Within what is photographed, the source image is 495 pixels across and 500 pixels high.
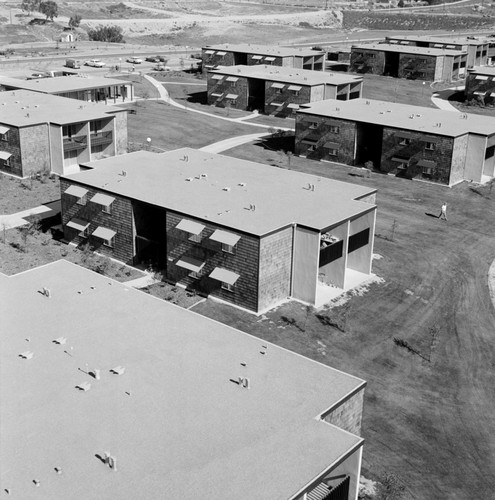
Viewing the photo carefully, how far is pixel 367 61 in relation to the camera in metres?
125

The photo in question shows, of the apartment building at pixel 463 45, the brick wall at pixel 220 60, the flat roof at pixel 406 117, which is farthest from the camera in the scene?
the apartment building at pixel 463 45

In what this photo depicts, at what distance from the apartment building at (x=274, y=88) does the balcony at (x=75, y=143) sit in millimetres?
30936

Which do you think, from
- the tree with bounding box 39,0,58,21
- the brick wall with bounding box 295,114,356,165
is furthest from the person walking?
the tree with bounding box 39,0,58,21

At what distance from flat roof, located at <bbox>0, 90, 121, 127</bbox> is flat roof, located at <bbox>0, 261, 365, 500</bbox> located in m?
36.3

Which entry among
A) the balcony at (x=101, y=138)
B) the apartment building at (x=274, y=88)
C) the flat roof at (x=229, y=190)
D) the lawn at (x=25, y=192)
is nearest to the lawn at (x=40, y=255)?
the flat roof at (x=229, y=190)

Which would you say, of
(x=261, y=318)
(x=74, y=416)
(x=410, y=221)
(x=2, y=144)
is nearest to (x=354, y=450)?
(x=74, y=416)

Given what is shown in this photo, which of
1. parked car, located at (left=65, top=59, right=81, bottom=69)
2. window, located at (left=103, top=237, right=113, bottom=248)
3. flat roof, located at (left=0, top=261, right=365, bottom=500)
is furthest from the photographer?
parked car, located at (left=65, top=59, right=81, bottom=69)

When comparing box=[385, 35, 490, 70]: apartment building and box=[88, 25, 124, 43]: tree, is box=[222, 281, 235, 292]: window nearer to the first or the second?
box=[385, 35, 490, 70]: apartment building

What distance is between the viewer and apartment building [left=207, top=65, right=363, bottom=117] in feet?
289

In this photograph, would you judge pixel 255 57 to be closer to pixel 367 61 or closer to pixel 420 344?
pixel 367 61

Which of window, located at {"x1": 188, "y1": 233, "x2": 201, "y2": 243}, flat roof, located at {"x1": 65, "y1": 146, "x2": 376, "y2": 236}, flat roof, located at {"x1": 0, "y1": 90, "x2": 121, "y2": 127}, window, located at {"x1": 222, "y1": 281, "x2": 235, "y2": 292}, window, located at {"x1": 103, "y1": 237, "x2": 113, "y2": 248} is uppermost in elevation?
flat roof, located at {"x1": 0, "y1": 90, "x2": 121, "y2": 127}

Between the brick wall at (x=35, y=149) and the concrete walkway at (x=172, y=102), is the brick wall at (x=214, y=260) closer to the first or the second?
the brick wall at (x=35, y=149)

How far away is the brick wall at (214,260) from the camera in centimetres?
3819

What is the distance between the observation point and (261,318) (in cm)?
3819
